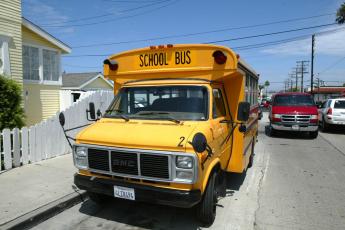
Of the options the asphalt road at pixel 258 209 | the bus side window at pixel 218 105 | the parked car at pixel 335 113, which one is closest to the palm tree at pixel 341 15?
the parked car at pixel 335 113

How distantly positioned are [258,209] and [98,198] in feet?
8.65

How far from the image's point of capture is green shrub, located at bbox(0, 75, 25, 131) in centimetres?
774

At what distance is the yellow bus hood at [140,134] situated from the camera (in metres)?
3.97

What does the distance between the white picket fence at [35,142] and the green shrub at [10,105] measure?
1.80ft

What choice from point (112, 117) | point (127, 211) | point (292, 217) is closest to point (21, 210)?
point (127, 211)

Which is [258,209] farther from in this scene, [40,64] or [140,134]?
[40,64]

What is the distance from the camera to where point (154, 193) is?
400 cm

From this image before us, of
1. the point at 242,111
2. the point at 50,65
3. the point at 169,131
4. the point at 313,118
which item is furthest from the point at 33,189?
the point at 313,118

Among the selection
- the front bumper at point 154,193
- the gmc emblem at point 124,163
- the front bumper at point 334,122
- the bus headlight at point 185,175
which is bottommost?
the front bumper at point 154,193

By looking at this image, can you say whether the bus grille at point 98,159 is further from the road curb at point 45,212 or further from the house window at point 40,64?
the house window at point 40,64

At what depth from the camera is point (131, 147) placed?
4.11m

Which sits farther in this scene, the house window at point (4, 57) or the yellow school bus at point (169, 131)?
the house window at point (4, 57)

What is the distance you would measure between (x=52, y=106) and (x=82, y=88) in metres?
10.3

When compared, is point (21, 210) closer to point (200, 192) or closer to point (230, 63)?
point (200, 192)
